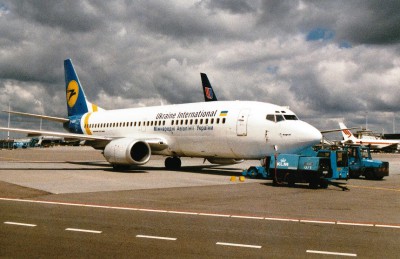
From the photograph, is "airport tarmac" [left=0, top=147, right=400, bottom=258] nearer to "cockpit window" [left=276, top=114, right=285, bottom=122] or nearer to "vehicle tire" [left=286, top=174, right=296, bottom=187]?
"vehicle tire" [left=286, top=174, right=296, bottom=187]

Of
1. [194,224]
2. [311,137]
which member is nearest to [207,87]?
[311,137]

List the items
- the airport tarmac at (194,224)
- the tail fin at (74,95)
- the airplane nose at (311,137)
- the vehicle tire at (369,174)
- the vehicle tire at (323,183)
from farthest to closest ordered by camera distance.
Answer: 1. the tail fin at (74,95)
2. the vehicle tire at (369,174)
3. the airplane nose at (311,137)
4. the vehicle tire at (323,183)
5. the airport tarmac at (194,224)

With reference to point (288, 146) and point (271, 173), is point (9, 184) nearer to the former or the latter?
point (271, 173)

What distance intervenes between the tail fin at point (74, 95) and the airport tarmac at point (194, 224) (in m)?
21.2

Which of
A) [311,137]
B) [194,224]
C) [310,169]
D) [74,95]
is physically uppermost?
[74,95]

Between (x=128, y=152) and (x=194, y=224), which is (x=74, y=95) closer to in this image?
(x=128, y=152)

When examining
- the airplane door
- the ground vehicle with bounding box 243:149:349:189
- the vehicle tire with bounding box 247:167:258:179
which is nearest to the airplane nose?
the ground vehicle with bounding box 243:149:349:189

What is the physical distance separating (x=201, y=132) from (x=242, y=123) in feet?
9.86

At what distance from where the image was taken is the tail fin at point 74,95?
117 feet

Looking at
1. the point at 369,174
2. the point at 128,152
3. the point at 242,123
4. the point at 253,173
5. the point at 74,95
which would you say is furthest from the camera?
the point at 74,95

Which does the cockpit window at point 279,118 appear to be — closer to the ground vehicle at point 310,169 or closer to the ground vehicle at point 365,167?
the ground vehicle at point 310,169

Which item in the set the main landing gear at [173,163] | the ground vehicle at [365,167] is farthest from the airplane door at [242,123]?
the main landing gear at [173,163]

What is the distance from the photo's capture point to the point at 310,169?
17453 millimetres

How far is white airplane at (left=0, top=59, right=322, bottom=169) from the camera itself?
2117 cm
